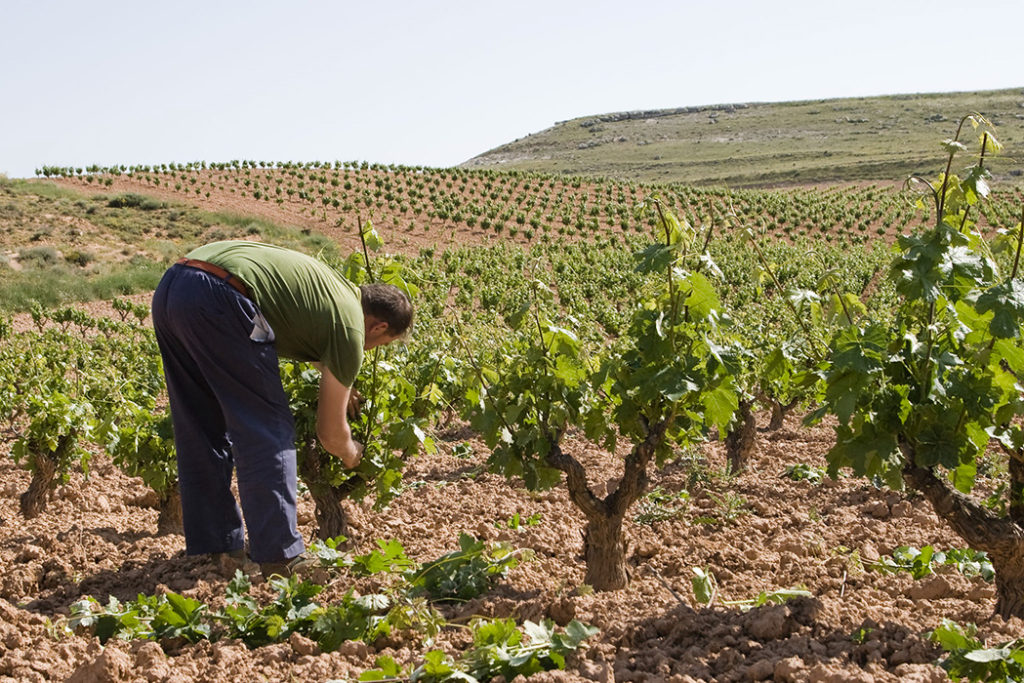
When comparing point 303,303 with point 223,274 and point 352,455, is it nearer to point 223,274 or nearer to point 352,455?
point 223,274

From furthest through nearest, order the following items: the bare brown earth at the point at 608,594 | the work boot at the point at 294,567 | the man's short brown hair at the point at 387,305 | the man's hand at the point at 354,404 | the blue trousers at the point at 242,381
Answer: the man's hand at the point at 354,404 < the man's short brown hair at the point at 387,305 < the work boot at the point at 294,567 < the blue trousers at the point at 242,381 < the bare brown earth at the point at 608,594

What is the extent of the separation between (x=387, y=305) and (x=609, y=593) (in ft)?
4.77

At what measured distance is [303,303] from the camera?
11.5ft

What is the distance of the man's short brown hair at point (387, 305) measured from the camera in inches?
146

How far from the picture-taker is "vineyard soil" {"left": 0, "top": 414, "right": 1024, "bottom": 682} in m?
2.81

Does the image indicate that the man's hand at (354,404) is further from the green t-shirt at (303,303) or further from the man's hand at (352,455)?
the green t-shirt at (303,303)

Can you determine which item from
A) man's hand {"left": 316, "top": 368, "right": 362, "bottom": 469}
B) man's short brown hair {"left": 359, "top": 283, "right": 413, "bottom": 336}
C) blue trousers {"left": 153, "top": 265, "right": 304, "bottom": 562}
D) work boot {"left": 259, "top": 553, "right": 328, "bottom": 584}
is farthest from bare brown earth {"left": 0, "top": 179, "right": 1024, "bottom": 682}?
man's short brown hair {"left": 359, "top": 283, "right": 413, "bottom": 336}

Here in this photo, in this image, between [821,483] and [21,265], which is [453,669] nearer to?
[821,483]

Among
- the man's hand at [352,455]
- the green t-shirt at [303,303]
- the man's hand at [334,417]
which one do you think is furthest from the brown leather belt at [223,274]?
the man's hand at [352,455]

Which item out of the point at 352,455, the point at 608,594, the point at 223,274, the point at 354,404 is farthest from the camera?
the point at 354,404

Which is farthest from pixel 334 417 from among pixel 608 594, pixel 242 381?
pixel 608 594

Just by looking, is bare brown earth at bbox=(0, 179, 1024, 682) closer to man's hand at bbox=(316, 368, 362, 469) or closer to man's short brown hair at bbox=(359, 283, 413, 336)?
man's hand at bbox=(316, 368, 362, 469)

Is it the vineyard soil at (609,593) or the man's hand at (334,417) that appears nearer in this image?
the vineyard soil at (609,593)

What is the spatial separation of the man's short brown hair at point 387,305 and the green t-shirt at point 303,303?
0.13 meters
